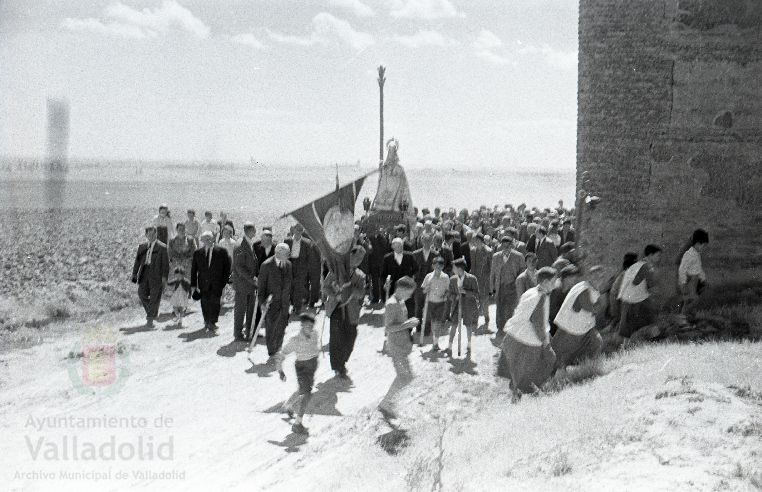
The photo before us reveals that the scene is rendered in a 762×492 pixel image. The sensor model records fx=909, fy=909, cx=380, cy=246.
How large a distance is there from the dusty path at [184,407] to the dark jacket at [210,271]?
2.51 feet

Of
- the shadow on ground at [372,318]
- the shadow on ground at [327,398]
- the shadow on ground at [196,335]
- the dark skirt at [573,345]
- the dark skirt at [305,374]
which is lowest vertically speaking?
the shadow on ground at [327,398]

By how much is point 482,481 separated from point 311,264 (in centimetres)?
813

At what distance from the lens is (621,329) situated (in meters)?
11.3

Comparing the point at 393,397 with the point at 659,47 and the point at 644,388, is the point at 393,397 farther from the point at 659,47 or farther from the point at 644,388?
the point at 659,47

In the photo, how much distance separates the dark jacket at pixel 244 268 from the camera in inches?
524

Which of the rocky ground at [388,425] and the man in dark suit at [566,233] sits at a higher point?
the man in dark suit at [566,233]

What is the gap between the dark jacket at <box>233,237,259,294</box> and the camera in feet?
43.7

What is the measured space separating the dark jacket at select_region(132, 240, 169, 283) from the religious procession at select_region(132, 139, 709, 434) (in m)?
0.02

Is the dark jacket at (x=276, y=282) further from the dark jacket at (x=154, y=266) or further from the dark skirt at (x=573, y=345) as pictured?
the dark skirt at (x=573, y=345)

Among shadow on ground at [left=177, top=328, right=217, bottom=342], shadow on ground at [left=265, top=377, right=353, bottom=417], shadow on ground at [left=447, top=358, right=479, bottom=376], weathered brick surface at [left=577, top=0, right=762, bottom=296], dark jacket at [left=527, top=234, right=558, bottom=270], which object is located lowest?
shadow on ground at [left=265, top=377, right=353, bottom=417]

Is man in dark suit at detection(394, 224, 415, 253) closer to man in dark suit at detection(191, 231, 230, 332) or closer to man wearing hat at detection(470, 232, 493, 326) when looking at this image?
man wearing hat at detection(470, 232, 493, 326)

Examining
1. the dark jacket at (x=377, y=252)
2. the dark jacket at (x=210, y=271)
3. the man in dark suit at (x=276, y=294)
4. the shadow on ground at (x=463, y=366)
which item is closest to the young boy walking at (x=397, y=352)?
the shadow on ground at (x=463, y=366)

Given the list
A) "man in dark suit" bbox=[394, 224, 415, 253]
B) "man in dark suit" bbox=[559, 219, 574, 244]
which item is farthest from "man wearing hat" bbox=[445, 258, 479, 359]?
"man in dark suit" bbox=[559, 219, 574, 244]

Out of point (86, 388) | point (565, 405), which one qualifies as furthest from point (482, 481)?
point (86, 388)
